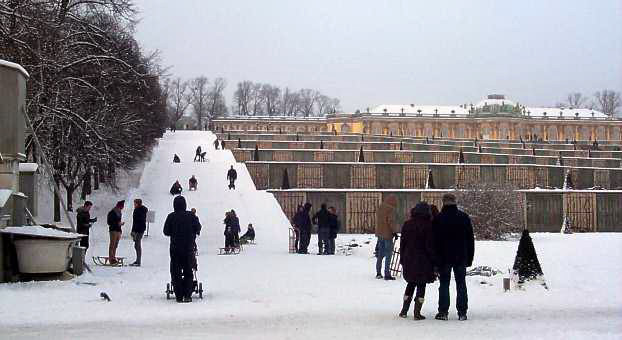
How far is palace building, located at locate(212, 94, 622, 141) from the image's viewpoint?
11150cm

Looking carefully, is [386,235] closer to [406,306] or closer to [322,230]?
[406,306]

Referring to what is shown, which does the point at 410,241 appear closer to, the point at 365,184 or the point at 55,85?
the point at 55,85

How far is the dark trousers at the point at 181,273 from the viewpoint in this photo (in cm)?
994

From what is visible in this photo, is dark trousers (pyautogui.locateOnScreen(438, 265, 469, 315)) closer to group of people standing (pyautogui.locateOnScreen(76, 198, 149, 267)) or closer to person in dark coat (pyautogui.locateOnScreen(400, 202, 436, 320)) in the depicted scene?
person in dark coat (pyautogui.locateOnScreen(400, 202, 436, 320))

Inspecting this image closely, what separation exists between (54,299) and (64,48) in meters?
13.1

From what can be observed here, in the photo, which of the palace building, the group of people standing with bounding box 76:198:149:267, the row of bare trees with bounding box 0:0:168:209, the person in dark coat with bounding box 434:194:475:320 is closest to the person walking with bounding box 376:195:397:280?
the person in dark coat with bounding box 434:194:475:320

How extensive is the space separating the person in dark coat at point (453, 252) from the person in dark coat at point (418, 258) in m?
0.11

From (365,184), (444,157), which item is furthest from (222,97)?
(365,184)

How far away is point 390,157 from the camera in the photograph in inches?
1864

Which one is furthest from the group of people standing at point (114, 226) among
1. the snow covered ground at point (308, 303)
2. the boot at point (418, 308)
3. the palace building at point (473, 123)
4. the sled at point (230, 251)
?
the palace building at point (473, 123)

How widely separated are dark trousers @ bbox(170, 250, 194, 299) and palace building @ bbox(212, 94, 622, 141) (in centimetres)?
10114

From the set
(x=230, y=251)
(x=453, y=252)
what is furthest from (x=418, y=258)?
(x=230, y=251)

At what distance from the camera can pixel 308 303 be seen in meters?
9.91

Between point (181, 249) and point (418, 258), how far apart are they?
319 cm
